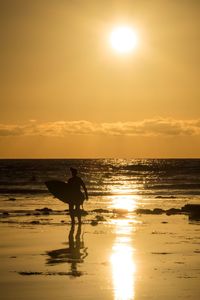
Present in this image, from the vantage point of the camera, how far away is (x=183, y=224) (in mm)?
24953

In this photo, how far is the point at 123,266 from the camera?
1471 centimetres

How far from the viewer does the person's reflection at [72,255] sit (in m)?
15.1

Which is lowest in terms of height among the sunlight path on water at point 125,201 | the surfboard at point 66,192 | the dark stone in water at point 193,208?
the sunlight path on water at point 125,201

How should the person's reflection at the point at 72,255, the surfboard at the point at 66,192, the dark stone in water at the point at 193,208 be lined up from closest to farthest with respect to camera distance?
the person's reflection at the point at 72,255 < the surfboard at the point at 66,192 < the dark stone in water at the point at 193,208

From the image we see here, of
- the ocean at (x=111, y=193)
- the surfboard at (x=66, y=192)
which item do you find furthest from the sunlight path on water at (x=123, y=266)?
the ocean at (x=111, y=193)

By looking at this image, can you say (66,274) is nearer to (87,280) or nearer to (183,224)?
(87,280)

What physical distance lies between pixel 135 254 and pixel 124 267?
7.00 feet

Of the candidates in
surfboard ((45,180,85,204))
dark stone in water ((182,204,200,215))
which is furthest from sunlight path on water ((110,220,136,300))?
dark stone in water ((182,204,200,215))

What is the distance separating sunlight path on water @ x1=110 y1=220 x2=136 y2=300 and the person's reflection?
2.65 feet

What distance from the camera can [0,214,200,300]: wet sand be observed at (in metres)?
12.0

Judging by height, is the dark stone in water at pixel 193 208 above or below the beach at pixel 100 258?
above

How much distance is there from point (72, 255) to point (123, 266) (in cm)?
225

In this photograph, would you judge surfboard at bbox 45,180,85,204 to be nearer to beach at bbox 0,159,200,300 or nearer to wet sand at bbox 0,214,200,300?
beach at bbox 0,159,200,300

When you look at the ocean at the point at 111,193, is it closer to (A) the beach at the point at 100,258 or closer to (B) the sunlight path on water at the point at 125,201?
(B) the sunlight path on water at the point at 125,201
